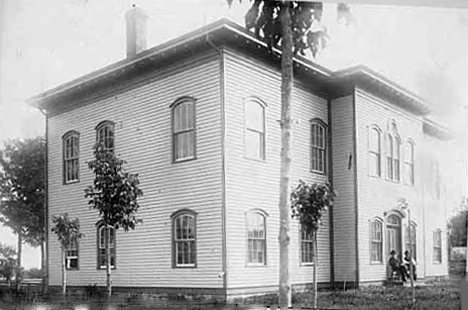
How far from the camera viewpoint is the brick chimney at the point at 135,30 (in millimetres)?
4785

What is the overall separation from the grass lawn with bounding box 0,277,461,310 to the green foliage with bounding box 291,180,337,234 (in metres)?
0.48

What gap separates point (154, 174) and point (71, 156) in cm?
59

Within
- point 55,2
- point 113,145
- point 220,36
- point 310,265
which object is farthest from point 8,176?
point 310,265

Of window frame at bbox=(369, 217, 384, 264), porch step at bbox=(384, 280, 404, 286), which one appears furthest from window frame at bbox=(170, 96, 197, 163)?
porch step at bbox=(384, 280, 404, 286)

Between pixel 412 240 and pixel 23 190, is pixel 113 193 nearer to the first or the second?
pixel 23 190

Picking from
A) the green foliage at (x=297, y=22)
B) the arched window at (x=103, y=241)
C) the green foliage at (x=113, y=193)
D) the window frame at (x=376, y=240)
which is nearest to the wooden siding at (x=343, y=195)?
the window frame at (x=376, y=240)

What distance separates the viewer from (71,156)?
493 cm

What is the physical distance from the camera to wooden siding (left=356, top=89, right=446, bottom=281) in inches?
195

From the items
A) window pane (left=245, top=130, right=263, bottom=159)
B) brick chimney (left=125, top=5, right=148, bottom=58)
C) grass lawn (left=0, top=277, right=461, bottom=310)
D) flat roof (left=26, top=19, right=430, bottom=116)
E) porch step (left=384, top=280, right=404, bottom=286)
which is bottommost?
grass lawn (left=0, top=277, right=461, bottom=310)

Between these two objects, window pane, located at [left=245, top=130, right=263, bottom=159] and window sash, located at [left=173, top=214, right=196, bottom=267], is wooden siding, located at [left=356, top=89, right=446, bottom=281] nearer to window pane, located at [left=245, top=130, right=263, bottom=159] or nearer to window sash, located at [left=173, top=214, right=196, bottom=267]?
window pane, located at [left=245, top=130, right=263, bottom=159]

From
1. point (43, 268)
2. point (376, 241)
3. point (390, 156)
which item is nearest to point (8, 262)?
point (43, 268)

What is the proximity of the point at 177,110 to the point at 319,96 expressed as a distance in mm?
969

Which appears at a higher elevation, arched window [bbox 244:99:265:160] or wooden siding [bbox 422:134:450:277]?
arched window [bbox 244:99:265:160]

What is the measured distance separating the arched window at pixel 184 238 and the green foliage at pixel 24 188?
34.9 inches
